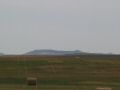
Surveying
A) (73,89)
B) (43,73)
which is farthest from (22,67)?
→ (73,89)

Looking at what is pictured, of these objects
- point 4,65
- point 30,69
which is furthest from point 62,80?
point 4,65

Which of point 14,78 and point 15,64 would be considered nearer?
point 14,78

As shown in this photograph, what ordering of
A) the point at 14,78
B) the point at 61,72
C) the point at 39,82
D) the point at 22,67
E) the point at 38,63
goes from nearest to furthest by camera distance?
1. the point at 39,82
2. the point at 14,78
3. the point at 61,72
4. the point at 22,67
5. the point at 38,63

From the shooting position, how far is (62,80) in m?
52.4

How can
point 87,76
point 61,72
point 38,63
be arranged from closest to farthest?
point 87,76
point 61,72
point 38,63

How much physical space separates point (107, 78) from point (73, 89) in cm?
1627

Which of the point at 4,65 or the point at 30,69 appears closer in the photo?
the point at 30,69

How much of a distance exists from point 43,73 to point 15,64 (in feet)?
36.6

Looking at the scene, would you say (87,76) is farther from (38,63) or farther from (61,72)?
(38,63)

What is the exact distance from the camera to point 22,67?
67625mm

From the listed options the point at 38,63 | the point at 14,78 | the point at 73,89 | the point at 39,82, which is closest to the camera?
the point at 73,89

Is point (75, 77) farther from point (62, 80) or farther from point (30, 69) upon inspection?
point (30, 69)

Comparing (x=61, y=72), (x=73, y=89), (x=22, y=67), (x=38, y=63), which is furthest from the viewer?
(x=38, y=63)

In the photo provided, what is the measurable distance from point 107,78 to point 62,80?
620 cm
